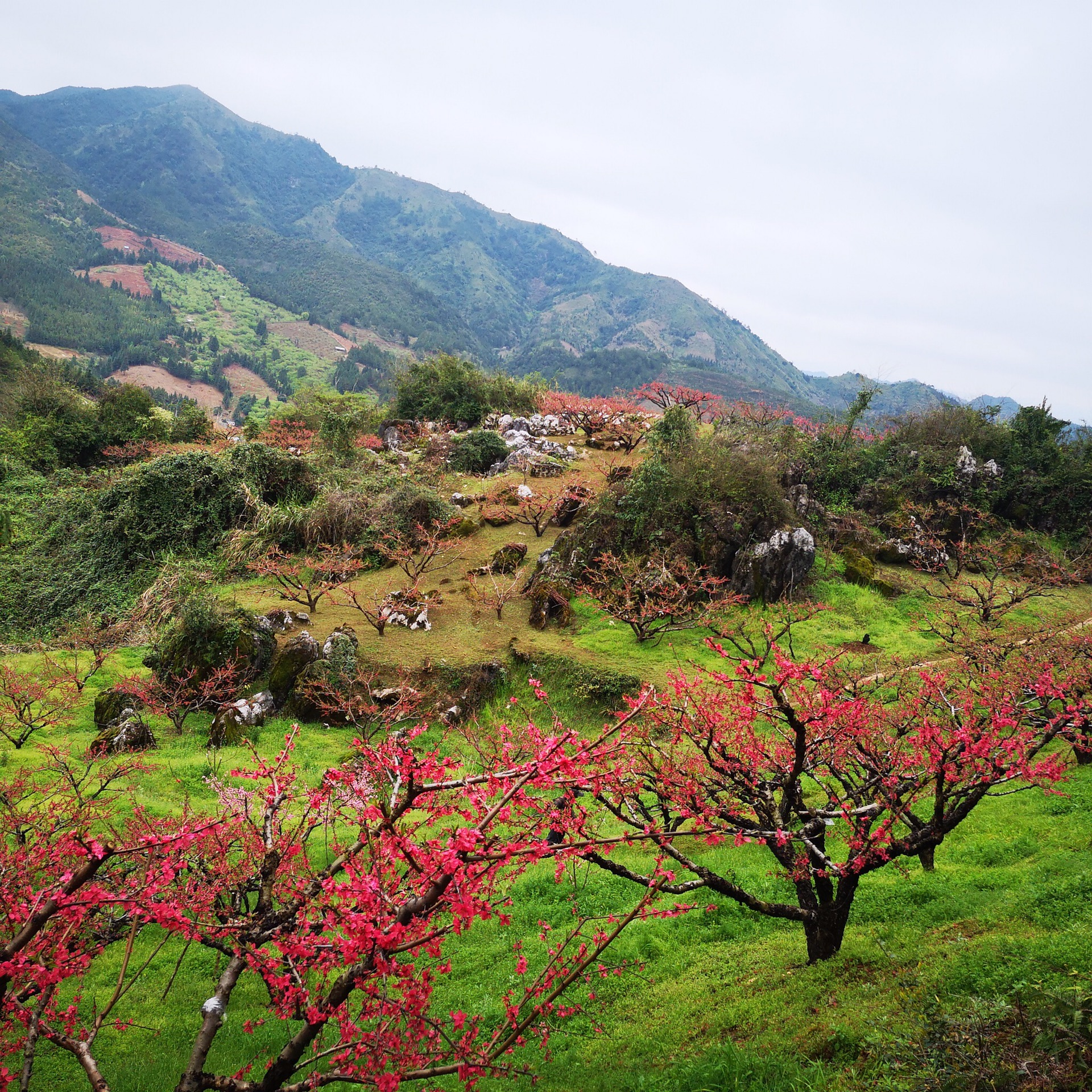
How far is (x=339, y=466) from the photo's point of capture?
25.1 metres

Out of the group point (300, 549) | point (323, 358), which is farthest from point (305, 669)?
point (323, 358)

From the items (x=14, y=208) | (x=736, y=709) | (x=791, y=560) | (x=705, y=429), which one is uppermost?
(x=14, y=208)

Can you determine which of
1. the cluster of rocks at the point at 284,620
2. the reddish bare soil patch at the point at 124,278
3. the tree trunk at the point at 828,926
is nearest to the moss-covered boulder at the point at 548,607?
the cluster of rocks at the point at 284,620

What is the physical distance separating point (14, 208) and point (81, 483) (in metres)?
185

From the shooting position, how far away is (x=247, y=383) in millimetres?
112125

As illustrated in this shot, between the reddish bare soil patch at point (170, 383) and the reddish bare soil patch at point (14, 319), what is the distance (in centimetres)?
1680

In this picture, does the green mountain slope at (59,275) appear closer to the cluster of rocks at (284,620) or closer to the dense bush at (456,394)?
the dense bush at (456,394)

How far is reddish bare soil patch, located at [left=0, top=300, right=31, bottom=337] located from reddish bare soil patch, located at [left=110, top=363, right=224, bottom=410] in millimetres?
16804

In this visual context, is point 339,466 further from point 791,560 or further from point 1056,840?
point 1056,840

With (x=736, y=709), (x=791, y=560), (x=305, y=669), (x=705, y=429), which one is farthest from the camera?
(x=705, y=429)

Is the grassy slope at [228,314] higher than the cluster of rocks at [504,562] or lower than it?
higher

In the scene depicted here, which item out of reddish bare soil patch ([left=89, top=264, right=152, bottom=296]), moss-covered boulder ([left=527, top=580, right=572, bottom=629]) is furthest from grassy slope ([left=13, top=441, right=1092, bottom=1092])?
reddish bare soil patch ([left=89, top=264, right=152, bottom=296])

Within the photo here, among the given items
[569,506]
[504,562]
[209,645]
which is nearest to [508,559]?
[504,562]

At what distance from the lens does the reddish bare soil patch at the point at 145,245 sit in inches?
6206
